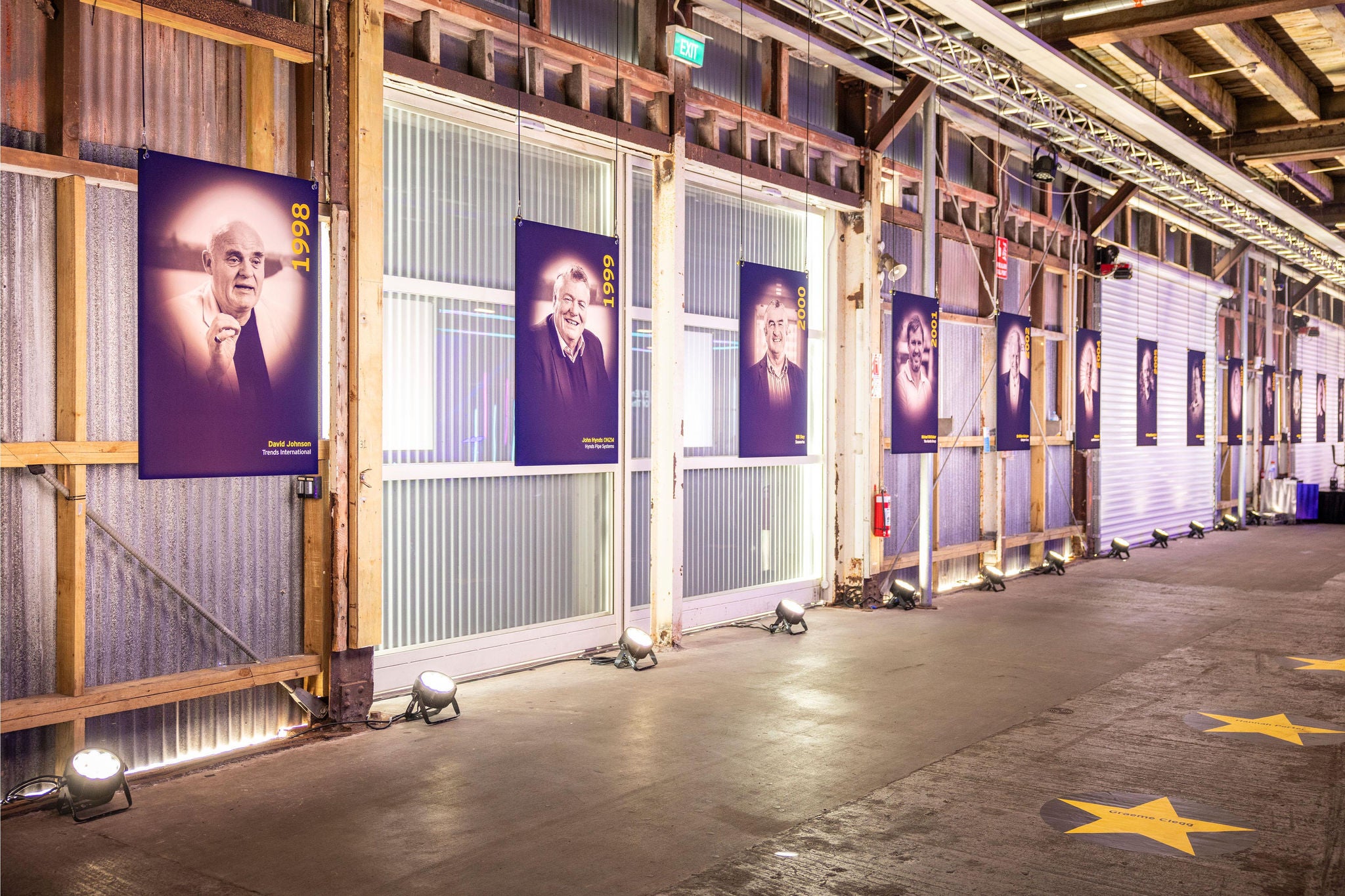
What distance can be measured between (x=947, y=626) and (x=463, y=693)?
522cm

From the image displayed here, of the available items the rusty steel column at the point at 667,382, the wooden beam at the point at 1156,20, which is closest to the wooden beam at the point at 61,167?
the rusty steel column at the point at 667,382

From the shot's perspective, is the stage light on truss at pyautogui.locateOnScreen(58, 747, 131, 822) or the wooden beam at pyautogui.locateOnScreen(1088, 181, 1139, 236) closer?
the stage light on truss at pyautogui.locateOnScreen(58, 747, 131, 822)

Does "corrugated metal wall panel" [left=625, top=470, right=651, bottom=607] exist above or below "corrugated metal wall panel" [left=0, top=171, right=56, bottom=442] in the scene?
below

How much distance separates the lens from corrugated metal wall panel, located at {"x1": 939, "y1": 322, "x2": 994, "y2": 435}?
13.5 meters

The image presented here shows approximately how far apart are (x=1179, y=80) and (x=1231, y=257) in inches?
366

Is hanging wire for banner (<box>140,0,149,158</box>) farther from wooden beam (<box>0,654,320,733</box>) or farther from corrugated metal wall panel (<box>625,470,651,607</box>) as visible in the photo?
corrugated metal wall panel (<box>625,470,651,607</box>)

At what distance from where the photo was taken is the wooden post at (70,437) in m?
5.39

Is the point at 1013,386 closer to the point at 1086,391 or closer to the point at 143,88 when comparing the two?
the point at 1086,391

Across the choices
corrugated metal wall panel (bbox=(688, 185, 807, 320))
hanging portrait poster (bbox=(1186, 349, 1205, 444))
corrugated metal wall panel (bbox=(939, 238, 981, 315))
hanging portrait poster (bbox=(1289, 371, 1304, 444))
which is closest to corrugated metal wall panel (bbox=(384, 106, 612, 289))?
corrugated metal wall panel (bbox=(688, 185, 807, 320))

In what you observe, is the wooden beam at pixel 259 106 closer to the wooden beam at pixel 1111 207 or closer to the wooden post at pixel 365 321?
the wooden post at pixel 365 321

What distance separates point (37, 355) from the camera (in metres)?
5.41

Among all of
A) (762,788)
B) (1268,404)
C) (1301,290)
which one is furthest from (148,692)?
(1301,290)

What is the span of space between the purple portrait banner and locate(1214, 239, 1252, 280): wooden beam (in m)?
1.91

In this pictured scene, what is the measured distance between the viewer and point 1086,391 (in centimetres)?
1606
